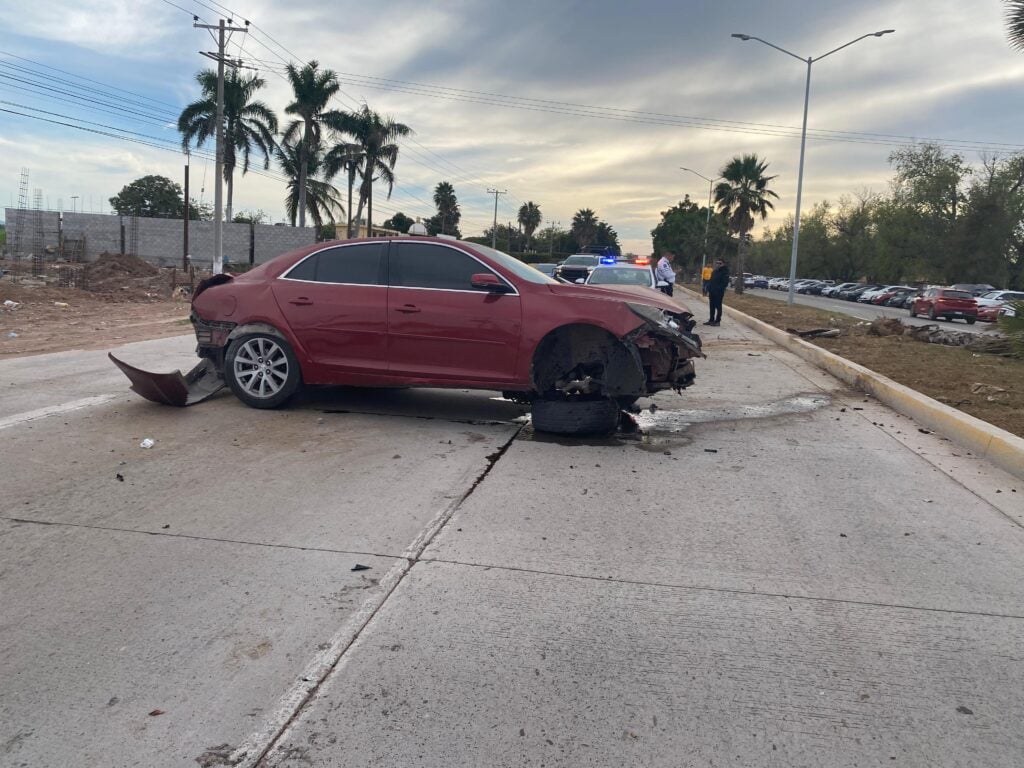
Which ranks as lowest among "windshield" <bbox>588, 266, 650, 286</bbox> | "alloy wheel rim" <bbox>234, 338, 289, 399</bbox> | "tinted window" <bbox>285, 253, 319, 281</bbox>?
"alloy wheel rim" <bbox>234, 338, 289, 399</bbox>

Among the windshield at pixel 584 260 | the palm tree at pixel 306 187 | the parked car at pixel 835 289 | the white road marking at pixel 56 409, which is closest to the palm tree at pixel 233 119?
the palm tree at pixel 306 187

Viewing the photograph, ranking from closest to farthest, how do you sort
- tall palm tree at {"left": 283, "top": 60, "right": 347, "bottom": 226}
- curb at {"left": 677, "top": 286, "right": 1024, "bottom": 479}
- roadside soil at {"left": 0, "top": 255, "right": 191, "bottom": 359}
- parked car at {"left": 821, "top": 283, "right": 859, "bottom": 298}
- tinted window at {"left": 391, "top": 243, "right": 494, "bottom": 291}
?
curb at {"left": 677, "top": 286, "right": 1024, "bottom": 479}, tinted window at {"left": 391, "top": 243, "right": 494, "bottom": 291}, roadside soil at {"left": 0, "top": 255, "right": 191, "bottom": 359}, tall palm tree at {"left": 283, "top": 60, "right": 347, "bottom": 226}, parked car at {"left": 821, "top": 283, "right": 859, "bottom": 298}

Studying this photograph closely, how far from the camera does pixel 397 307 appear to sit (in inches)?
282

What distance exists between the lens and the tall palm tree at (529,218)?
437 feet

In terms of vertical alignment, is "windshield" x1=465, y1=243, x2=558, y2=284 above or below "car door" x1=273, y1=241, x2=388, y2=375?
above

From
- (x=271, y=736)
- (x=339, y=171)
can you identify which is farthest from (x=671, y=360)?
(x=339, y=171)

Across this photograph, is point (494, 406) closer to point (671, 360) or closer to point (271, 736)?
point (671, 360)

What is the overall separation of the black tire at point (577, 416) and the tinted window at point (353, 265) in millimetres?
2034

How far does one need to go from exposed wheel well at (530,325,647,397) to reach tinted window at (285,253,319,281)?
2.39 m

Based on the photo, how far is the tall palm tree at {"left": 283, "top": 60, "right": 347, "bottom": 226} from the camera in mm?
46812

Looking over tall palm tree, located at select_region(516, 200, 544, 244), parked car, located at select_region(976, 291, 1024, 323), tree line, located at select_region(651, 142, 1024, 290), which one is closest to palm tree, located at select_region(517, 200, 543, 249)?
tall palm tree, located at select_region(516, 200, 544, 244)

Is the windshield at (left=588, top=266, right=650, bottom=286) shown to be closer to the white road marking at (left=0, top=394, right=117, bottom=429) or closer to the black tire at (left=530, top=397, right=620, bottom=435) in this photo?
the black tire at (left=530, top=397, right=620, bottom=435)

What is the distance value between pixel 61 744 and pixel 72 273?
2833cm

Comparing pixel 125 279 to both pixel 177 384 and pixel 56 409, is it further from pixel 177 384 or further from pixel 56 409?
pixel 177 384
